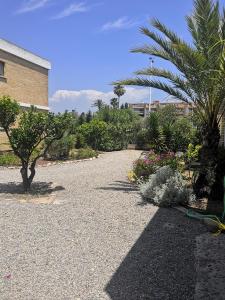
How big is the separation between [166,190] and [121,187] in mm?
2456

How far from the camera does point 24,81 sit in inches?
1062

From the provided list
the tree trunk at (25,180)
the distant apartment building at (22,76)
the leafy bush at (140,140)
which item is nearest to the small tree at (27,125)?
the tree trunk at (25,180)

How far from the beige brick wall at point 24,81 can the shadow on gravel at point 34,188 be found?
A: 13.8m

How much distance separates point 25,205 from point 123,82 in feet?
13.2

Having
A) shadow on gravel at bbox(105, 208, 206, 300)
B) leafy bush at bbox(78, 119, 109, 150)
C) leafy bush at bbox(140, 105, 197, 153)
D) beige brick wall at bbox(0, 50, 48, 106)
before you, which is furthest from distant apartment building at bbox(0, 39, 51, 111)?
shadow on gravel at bbox(105, 208, 206, 300)

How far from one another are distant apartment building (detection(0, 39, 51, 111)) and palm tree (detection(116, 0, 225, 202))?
15858 millimetres

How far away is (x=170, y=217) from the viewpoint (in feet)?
25.3

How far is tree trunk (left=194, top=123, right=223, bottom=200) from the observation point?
9.48m

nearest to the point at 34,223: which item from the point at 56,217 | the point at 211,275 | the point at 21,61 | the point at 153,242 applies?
the point at 56,217

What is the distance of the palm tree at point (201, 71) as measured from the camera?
8.91 metres

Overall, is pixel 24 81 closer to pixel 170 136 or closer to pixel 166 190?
pixel 170 136

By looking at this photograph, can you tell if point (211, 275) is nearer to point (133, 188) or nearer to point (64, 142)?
point (133, 188)

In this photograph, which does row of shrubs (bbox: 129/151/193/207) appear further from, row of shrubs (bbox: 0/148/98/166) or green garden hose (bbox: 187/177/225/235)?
row of shrubs (bbox: 0/148/98/166)

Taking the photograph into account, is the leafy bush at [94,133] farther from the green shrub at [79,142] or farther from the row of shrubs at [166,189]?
the row of shrubs at [166,189]
